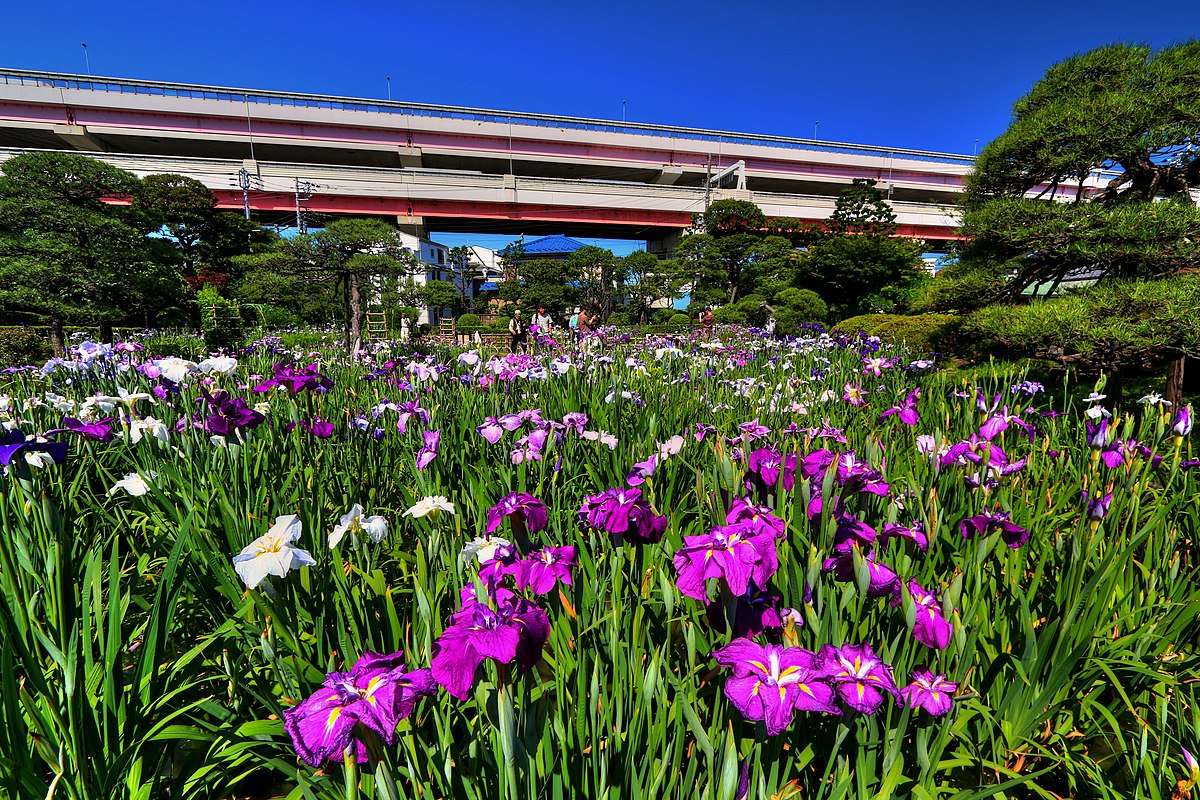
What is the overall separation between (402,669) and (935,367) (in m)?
5.93

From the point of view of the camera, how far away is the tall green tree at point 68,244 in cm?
905

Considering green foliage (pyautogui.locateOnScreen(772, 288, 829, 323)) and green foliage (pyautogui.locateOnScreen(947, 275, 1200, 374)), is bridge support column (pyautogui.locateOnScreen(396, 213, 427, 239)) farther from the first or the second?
green foliage (pyautogui.locateOnScreen(947, 275, 1200, 374))

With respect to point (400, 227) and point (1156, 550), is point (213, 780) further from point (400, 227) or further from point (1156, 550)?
point (400, 227)

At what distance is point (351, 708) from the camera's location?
0.70m

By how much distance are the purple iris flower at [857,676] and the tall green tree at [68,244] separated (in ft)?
41.1

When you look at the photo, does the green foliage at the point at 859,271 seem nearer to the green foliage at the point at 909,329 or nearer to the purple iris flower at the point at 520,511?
the green foliage at the point at 909,329

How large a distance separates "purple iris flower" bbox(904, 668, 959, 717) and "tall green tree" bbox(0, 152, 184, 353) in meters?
12.6

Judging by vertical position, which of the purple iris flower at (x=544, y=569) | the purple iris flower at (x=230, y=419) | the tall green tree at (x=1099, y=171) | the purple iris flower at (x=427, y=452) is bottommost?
the purple iris flower at (x=544, y=569)

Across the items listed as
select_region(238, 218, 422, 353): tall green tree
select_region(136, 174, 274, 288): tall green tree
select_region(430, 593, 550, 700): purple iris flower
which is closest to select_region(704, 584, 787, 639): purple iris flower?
select_region(430, 593, 550, 700): purple iris flower

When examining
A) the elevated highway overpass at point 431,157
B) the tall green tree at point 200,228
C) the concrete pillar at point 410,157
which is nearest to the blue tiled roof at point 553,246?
the elevated highway overpass at point 431,157

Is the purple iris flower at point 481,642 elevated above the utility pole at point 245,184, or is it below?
below

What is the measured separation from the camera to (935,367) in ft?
17.8

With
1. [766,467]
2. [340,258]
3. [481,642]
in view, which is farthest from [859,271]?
[481,642]

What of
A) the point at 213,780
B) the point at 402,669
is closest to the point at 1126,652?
the point at 402,669
